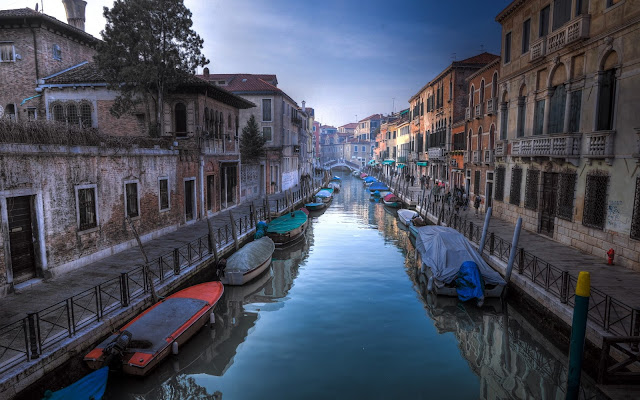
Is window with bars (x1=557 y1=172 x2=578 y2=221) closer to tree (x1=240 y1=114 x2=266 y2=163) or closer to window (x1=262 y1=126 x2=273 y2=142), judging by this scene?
tree (x1=240 y1=114 x2=266 y2=163)

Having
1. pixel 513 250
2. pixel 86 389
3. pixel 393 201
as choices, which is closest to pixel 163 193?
pixel 86 389

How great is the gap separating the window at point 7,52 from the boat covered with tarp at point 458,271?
867 inches

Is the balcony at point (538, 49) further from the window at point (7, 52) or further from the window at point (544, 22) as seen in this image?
the window at point (7, 52)

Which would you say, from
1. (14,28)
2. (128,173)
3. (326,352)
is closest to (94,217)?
(128,173)

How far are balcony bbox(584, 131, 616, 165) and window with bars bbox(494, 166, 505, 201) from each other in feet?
23.9

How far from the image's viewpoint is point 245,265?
44.8ft

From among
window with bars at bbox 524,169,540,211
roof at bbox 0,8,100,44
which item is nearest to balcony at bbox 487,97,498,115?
window with bars at bbox 524,169,540,211

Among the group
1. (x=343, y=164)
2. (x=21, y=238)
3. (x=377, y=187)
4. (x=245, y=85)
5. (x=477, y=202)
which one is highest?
(x=245, y=85)

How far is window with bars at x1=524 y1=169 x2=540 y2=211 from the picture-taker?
16.4 m

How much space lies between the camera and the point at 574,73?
45.2ft

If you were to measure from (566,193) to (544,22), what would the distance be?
748cm

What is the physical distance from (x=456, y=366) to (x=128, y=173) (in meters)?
12.5

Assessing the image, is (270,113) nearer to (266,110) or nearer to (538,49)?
(266,110)

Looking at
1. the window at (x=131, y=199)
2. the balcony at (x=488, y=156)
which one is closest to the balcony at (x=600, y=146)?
the balcony at (x=488, y=156)
